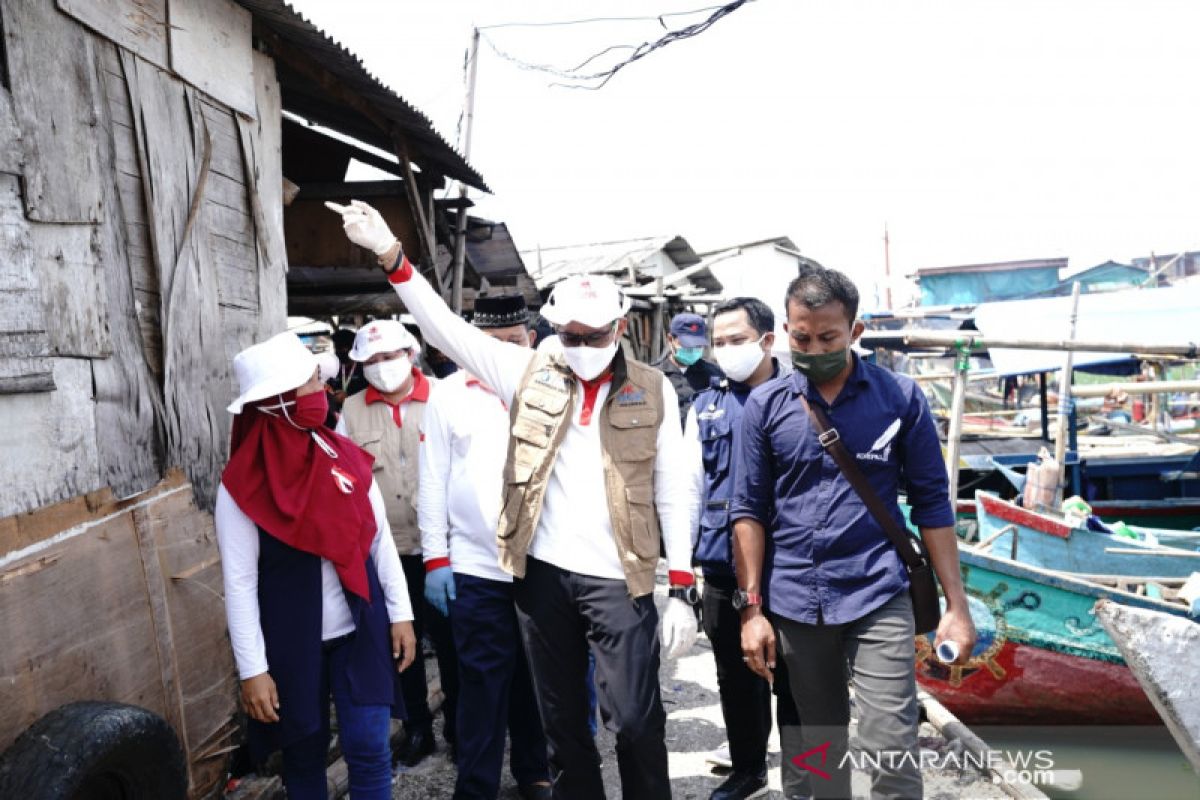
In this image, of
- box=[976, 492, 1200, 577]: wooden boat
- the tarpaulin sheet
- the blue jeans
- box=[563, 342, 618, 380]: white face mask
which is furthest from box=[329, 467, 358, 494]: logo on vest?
the tarpaulin sheet

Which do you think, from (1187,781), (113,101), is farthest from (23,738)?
(1187,781)

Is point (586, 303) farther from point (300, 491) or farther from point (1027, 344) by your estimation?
point (1027, 344)

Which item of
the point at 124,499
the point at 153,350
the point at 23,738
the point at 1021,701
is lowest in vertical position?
the point at 1021,701

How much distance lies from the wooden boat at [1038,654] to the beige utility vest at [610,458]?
4.64 metres

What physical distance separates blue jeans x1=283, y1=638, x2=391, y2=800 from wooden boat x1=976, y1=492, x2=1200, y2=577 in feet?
21.4

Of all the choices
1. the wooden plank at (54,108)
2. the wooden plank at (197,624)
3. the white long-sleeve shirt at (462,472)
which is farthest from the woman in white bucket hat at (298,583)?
the wooden plank at (54,108)

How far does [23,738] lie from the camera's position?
7.55 ft

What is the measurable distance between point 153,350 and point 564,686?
197 cm

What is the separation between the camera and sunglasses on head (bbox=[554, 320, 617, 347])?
3.00 meters

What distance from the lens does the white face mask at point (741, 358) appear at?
Answer: 385cm

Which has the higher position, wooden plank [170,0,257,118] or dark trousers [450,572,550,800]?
wooden plank [170,0,257,118]

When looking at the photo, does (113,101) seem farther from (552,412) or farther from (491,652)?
(491,652)

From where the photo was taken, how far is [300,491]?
2.79m

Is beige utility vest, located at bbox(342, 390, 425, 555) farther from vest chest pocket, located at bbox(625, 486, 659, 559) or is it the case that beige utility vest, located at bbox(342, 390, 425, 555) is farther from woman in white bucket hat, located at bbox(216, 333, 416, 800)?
vest chest pocket, located at bbox(625, 486, 659, 559)
